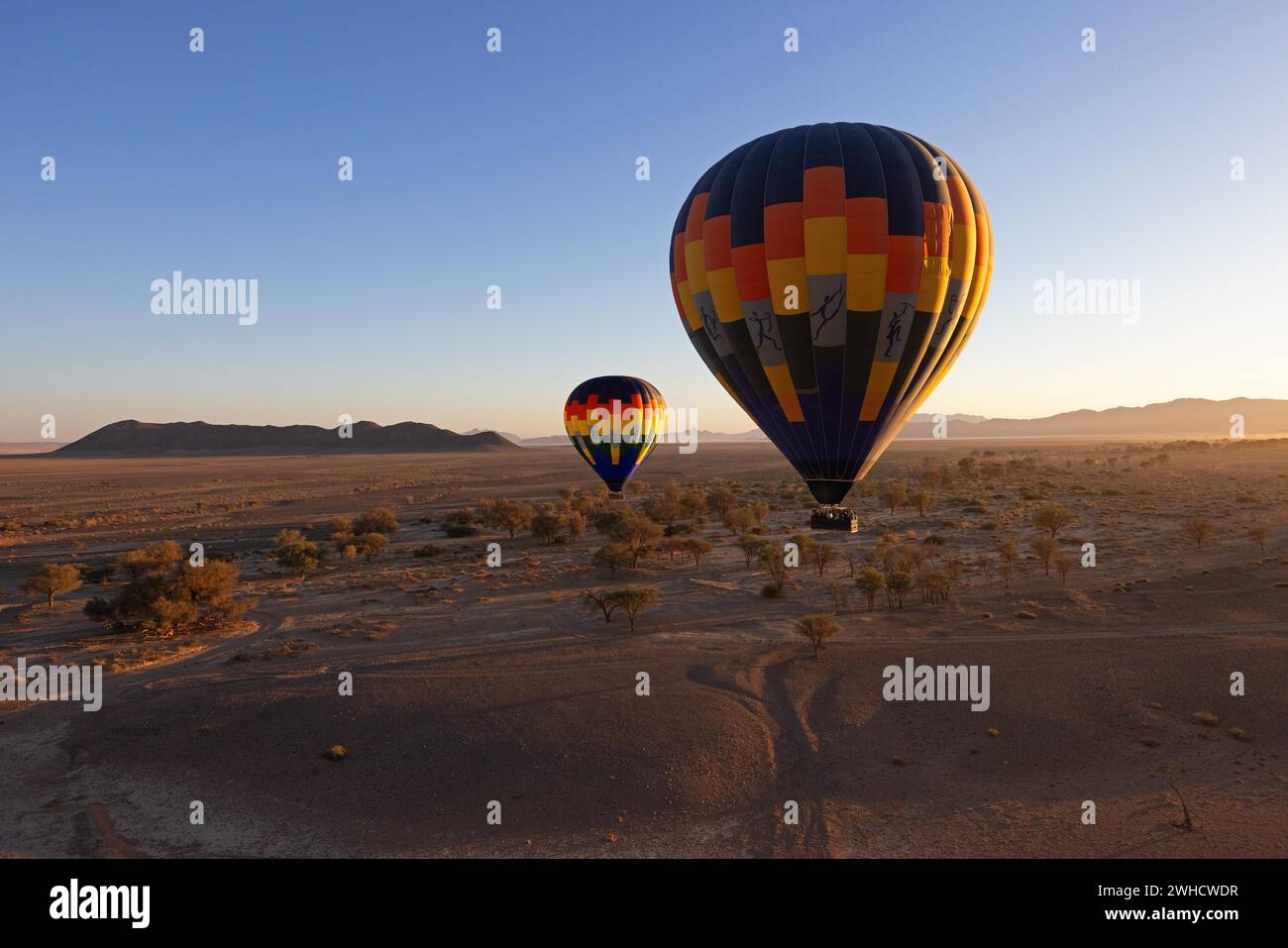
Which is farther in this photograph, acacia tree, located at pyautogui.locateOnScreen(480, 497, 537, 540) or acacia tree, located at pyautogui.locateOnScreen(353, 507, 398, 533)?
acacia tree, located at pyautogui.locateOnScreen(480, 497, 537, 540)

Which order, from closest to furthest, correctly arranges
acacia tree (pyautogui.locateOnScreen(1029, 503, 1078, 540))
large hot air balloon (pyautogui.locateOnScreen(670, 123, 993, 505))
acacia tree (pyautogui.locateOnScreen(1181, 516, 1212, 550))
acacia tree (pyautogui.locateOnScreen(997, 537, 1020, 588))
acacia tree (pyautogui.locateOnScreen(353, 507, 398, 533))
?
large hot air balloon (pyautogui.locateOnScreen(670, 123, 993, 505)) → acacia tree (pyautogui.locateOnScreen(997, 537, 1020, 588)) → acacia tree (pyautogui.locateOnScreen(1181, 516, 1212, 550)) → acacia tree (pyautogui.locateOnScreen(1029, 503, 1078, 540)) → acacia tree (pyautogui.locateOnScreen(353, 507, 398, 533))

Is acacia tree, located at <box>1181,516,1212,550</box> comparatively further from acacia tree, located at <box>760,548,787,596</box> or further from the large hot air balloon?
acacia tree, located at <box>760,548,787,596</box>

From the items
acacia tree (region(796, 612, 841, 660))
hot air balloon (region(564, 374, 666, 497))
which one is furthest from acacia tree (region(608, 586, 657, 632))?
hot air balloon (region(564, 374, 666, 497))

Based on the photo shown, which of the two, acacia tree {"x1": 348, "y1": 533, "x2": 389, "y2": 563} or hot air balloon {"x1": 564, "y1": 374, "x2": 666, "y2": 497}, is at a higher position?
hot air balloon {"x1": 564, "y1": 374, "x2": 666, "y2": 497}

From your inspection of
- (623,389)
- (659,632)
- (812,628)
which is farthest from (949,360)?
(623,389)

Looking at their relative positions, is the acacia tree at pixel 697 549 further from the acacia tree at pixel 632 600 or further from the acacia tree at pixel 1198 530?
the acacia tree at pixel 1198 530

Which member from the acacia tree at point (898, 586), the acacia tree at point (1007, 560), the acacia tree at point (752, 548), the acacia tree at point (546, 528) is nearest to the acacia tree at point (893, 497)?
the acacia tree at point (1007, 560)

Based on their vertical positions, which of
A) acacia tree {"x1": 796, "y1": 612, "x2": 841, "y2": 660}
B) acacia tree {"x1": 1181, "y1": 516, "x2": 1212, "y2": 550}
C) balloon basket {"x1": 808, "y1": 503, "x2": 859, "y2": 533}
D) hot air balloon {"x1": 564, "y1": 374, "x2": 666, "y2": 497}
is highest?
hot air balloon {"x1": 564, "y1": 374, "x2": 666, "y2": 497}

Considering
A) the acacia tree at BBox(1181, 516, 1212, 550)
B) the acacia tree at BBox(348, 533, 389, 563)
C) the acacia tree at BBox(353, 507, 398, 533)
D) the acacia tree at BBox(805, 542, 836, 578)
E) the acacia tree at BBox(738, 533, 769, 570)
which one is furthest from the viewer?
the acacia tree at BBox(353, 507, 398, 533)
